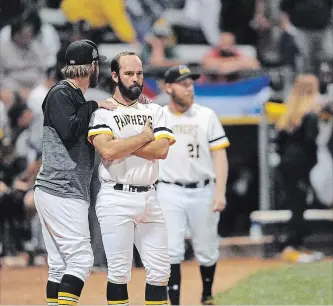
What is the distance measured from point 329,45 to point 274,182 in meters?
4.02

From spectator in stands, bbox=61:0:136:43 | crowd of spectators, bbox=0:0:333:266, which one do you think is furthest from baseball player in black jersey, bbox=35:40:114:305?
spectator in stands, bbox=61:0:136:43

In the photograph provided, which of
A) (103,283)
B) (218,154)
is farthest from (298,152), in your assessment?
(218,154)

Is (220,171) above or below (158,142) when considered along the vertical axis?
below

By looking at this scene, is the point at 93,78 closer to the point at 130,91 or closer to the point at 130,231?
the point at 130,91

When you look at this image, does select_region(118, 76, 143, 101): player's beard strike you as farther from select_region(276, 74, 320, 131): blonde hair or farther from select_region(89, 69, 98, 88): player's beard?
select_region(276, 74, 320, 131): blonde hair

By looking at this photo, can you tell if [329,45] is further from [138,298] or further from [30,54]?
[138,298]

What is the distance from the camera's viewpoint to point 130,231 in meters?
6.77

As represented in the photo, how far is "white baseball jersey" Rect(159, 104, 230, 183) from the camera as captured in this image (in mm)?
8703

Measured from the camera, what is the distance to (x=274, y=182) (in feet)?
44.2

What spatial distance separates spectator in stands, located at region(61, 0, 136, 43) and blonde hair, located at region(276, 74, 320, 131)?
10.6 ft

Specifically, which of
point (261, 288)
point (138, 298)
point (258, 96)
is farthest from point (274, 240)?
point (138, 298)

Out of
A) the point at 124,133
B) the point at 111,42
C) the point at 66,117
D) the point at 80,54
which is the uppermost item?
the point at 111,42

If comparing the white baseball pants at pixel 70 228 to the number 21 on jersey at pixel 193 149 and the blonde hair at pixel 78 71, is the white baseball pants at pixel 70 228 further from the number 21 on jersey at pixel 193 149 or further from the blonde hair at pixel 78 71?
the number 21 on jersey at pixel 193 149

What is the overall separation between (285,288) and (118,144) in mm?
3895
